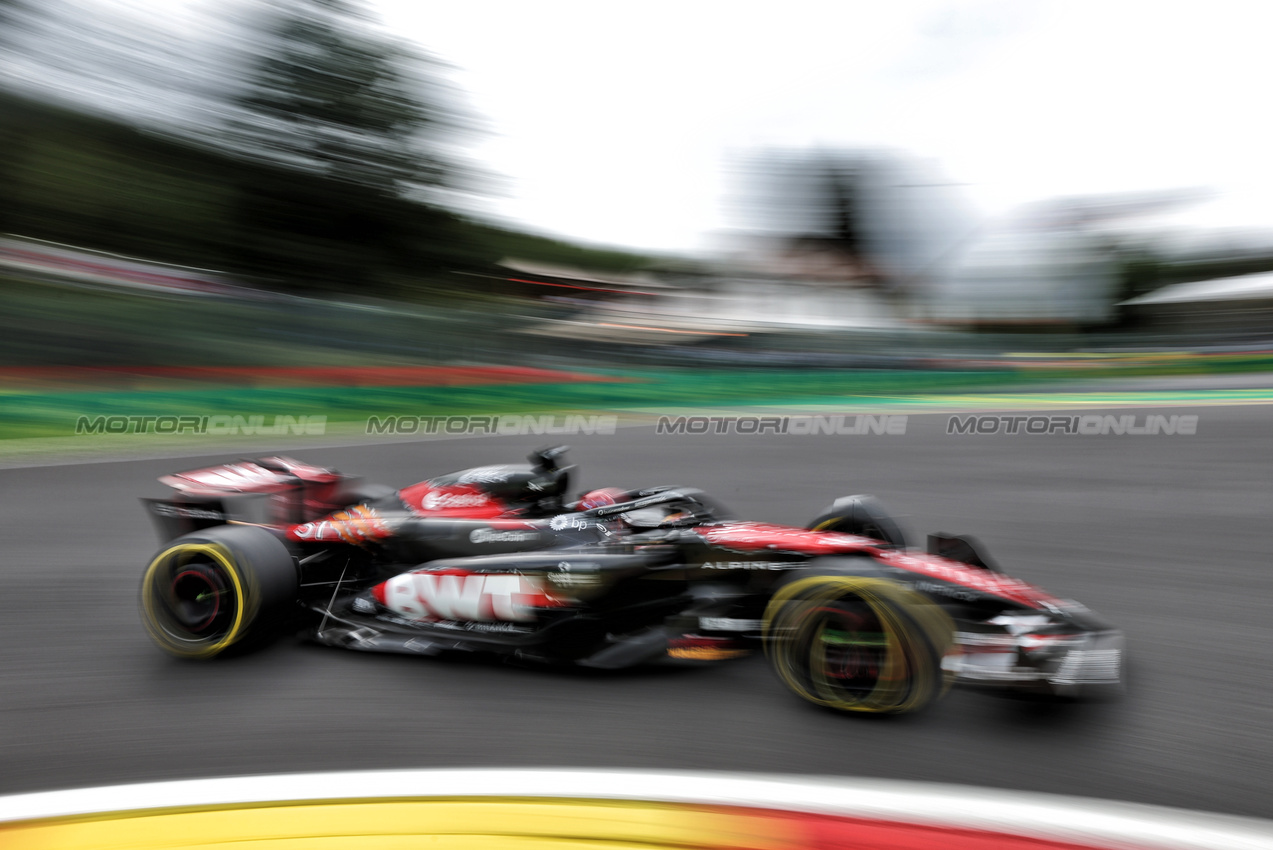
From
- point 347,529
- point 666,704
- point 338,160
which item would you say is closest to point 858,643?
point 666,704

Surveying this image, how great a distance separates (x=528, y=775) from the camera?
6.88 ft

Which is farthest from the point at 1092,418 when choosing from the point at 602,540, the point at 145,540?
the point at 145,540

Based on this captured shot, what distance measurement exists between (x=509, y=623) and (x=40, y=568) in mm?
2549

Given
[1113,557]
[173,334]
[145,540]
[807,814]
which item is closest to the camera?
[807,814]

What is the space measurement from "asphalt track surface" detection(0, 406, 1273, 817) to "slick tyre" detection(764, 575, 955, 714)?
100 millimetres

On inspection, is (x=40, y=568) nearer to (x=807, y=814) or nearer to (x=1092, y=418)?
(x=807, y=814)

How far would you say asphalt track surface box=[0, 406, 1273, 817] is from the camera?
2.13 meters

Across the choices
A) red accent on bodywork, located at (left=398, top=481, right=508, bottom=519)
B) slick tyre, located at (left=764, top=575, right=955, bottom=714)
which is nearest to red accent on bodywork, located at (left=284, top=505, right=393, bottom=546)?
red accent on bodywork, located at (left=398, top=481, right=508, bottom=519)

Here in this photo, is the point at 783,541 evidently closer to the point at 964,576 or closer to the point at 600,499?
the point at 964,576

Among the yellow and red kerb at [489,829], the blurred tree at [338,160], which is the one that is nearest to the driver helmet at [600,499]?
the yellow and red kerb at [489,829]

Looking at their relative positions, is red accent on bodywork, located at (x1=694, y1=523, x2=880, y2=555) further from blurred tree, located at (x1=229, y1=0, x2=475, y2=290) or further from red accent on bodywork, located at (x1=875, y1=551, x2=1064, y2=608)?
blurred tree, located at (x1=229, y1=0, x2=475, y2=290)

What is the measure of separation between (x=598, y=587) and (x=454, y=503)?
724mm

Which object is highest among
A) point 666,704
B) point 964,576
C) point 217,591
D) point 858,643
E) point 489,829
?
point 964,576

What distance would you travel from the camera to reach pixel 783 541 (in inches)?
95.9
